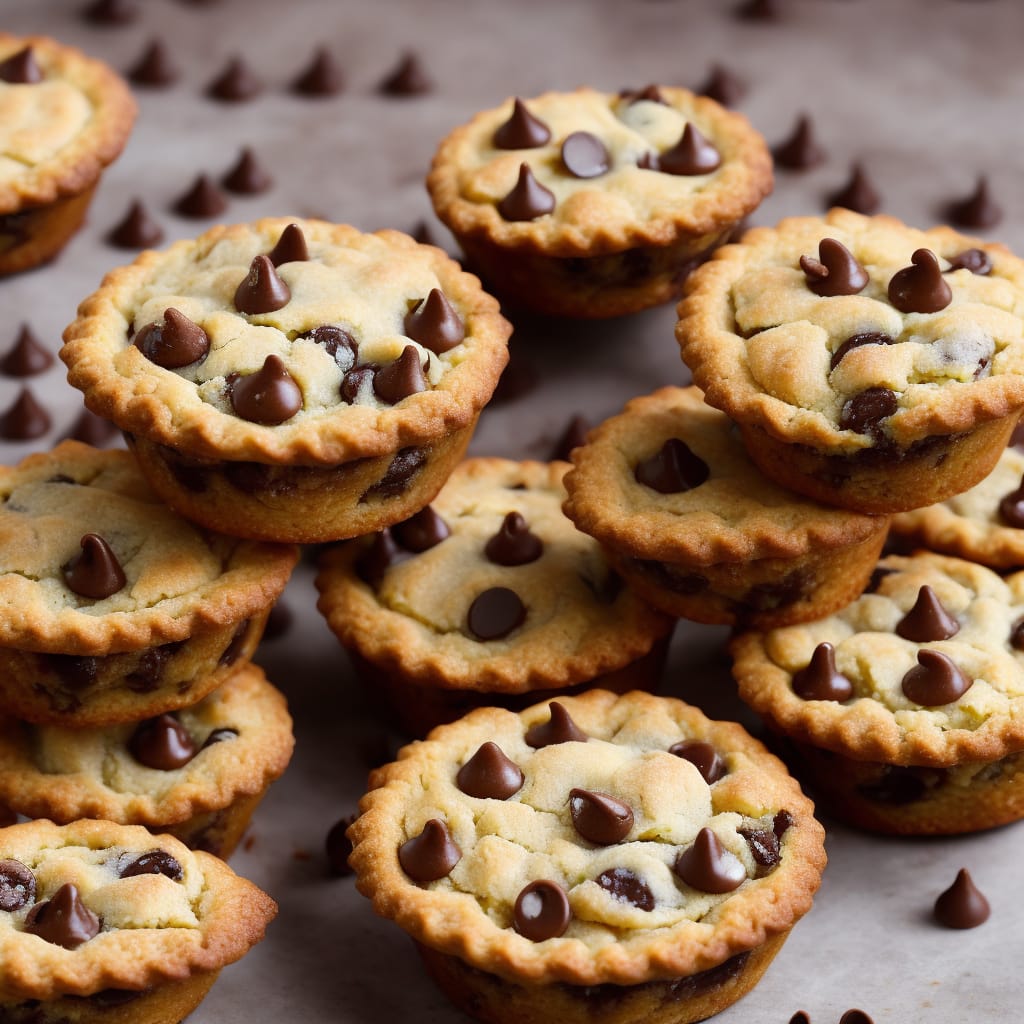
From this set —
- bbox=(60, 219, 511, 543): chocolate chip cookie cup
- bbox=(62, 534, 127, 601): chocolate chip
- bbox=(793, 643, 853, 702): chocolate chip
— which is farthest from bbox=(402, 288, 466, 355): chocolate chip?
bbox=(793, 643, 853, 702): chocolate chip

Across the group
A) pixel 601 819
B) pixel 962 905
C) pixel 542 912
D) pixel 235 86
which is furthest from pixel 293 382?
pixel 235 86

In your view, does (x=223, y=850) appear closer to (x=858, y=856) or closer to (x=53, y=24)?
(x=858, y=856)

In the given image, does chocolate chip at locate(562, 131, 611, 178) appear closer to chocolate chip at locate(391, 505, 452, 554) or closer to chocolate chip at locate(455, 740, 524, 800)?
chocolate chip at locate(391, 505, 452, 554)

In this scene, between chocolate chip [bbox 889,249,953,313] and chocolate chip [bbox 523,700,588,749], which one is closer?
chocolate chip [bbox 523,700,588,749]

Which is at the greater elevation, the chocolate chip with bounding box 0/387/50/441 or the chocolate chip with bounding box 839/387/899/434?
the chocolate chip with bounding box 839/387/899/434

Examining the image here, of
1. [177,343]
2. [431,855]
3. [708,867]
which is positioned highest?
[177,343]

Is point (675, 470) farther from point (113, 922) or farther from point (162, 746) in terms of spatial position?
point (113, 922)
